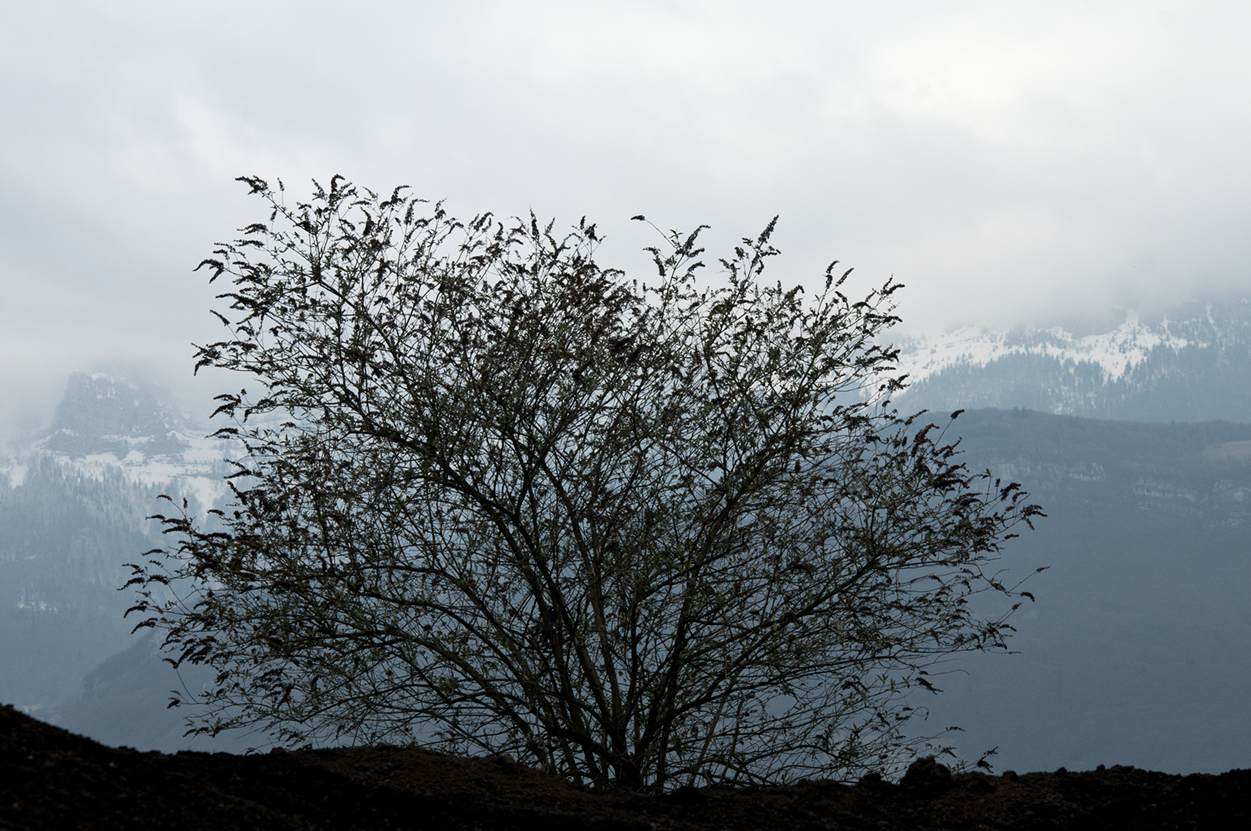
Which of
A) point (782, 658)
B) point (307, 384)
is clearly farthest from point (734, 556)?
point (307, 384)

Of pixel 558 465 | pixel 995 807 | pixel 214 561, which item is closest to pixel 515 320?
pixel 558 465

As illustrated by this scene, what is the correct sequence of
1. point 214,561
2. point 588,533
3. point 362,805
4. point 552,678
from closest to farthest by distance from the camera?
point 362,805 < point 214,561 < point 552,678 < point 588,533

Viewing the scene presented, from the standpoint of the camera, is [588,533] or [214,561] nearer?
[214,561]

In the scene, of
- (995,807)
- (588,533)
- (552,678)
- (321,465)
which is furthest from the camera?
(588,533)

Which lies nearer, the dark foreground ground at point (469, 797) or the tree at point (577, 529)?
the dark foreground ground at point (469, 797)

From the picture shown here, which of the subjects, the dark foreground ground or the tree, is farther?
the tree

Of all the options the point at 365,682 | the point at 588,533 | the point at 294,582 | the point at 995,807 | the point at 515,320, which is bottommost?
the point at 995,807

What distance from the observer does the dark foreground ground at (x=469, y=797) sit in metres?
5.77

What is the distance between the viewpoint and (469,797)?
26.5 feet

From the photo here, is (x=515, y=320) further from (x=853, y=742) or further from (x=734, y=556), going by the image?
(x=853, y=742)

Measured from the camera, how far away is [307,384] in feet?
34.8

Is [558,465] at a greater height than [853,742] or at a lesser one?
greater

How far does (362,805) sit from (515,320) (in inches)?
206

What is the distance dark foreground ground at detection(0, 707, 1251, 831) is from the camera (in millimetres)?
5773
